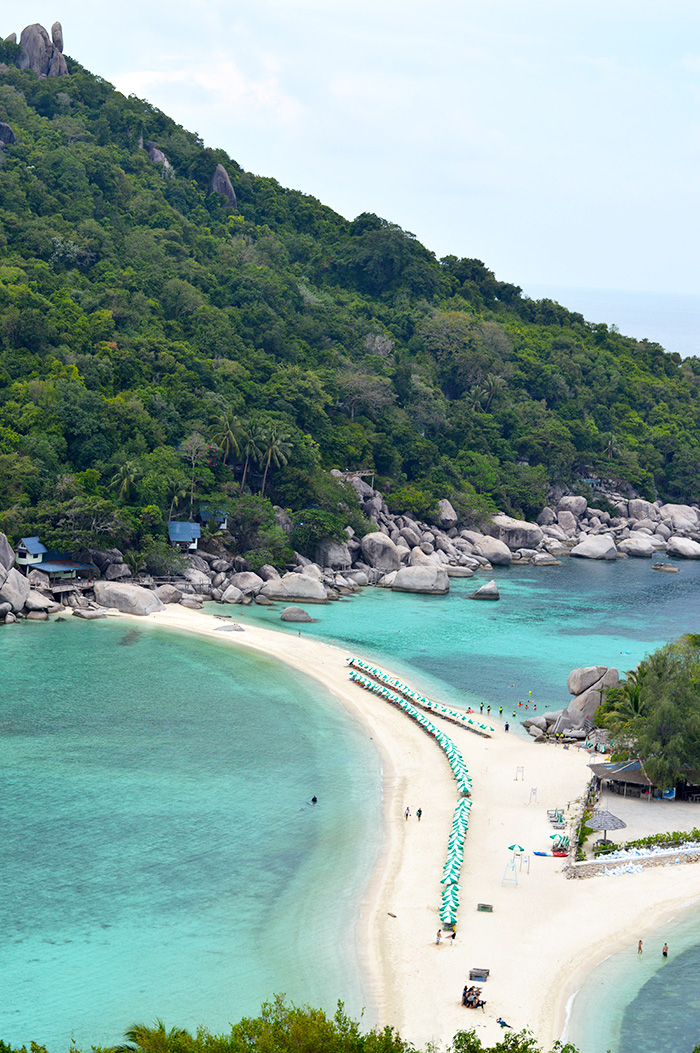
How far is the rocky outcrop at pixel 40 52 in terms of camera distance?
9206 cm

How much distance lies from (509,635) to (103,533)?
853 inches

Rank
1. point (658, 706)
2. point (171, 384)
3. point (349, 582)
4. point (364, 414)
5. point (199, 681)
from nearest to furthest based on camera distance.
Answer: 1. point (658, 706)
2. point (199, 681)
3. point (349, 582)
4. point (171, 384)
5. point (364, 414)

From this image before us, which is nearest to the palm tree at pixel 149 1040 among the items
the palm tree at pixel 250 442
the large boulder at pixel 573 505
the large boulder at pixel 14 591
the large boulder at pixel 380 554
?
the large boulder at pixel 14 591

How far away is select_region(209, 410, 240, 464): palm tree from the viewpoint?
60.5 metres

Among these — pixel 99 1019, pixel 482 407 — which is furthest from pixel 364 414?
pixel 99 1019

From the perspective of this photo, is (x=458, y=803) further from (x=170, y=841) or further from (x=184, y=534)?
(x=184, y=534)

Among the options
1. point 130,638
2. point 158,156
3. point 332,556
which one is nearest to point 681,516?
point 332,556

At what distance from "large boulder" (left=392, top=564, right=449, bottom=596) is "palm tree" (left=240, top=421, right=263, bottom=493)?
38.5 feet

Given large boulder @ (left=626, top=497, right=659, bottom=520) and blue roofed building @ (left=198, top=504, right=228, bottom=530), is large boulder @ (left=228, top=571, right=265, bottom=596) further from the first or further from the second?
large boulder @ (left=626, top=497, right=659, bottom=520)

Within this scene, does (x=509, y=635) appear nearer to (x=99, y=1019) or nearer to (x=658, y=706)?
(x=658, y=706)

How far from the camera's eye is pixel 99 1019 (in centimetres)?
1864

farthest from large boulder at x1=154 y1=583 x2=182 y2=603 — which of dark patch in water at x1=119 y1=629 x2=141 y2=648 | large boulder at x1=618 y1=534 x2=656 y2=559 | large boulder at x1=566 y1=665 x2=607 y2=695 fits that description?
large boulder at x1=618 y1=534 x2=656 y2=559

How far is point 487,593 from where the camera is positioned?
5809 centimetres

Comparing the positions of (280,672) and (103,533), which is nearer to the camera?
(280,672)
